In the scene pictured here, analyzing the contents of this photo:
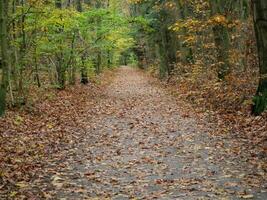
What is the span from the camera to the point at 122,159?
11023 mm

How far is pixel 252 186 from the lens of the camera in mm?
8375

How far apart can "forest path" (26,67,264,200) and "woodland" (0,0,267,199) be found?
0.02 metres

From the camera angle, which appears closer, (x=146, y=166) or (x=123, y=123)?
(x=146, y=166)

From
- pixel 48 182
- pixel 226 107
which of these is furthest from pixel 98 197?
pixel 226 107

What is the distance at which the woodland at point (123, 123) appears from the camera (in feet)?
29.2

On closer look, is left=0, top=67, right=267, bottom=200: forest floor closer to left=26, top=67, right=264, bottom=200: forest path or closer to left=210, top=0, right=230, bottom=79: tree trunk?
left=26, top=67, right=264, bottom=200: forest path

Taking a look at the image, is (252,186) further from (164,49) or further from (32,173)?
(164,49)

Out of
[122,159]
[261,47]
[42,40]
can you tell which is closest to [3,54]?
[42,40]

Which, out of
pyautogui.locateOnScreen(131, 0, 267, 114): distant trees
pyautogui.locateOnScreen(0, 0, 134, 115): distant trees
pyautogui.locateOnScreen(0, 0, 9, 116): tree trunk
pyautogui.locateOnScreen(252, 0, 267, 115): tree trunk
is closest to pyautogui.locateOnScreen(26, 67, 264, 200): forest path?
pyautogui.locateOnScreen(252, 0, 267, 115): tree trunk

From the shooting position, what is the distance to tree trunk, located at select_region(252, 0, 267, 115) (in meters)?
13.9

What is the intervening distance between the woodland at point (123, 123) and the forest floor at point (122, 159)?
25mm

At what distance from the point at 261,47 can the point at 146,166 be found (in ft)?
20.4

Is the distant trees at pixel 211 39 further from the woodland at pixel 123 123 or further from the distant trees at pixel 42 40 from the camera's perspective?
the distant trees at pixel 42 40

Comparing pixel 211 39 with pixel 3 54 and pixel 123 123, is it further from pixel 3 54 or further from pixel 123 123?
pixel 3 54
